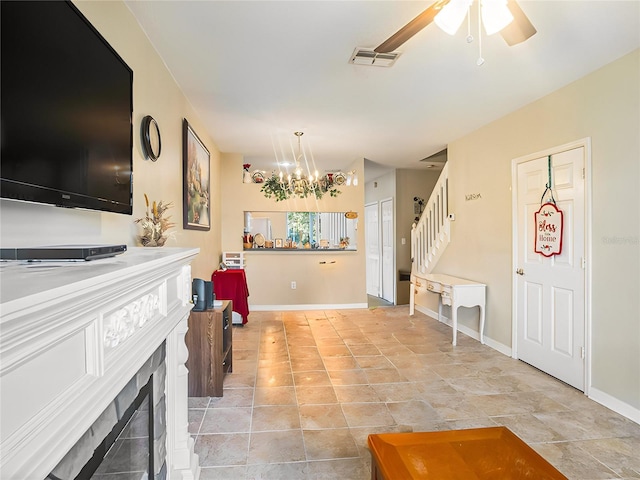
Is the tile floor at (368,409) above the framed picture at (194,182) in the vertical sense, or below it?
below

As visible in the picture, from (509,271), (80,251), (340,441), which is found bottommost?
(340,441)

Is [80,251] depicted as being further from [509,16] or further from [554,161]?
[554,161]

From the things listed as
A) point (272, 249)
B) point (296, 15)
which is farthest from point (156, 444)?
point (272, 249)

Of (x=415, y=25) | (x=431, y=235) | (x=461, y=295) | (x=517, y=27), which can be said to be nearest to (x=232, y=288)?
(x=461, y=295)

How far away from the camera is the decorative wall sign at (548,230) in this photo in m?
3.12

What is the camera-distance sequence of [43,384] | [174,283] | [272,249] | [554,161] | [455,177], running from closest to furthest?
1. [43,384]
2. [174,283]
3. [554,161]
4. [455,177]
5. [272,249]

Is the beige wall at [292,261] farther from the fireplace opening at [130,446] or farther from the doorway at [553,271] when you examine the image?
the fireplace opening at [130,446]

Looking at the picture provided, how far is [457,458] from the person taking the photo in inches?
56.6

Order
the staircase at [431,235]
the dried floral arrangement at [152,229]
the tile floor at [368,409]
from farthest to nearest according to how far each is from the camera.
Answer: the staircase at [431,235] → the dried floral arrangement at [152,229] → the tile floor at [368,409]

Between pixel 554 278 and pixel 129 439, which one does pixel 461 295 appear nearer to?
pixel 554 278

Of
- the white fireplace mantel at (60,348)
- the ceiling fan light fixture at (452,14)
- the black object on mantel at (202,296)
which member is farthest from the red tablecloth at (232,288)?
the ceiling fan light fixture at (452,14)

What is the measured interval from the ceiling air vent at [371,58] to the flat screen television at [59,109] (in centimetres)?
158

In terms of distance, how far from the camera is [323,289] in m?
6.00

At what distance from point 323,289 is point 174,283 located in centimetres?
454
